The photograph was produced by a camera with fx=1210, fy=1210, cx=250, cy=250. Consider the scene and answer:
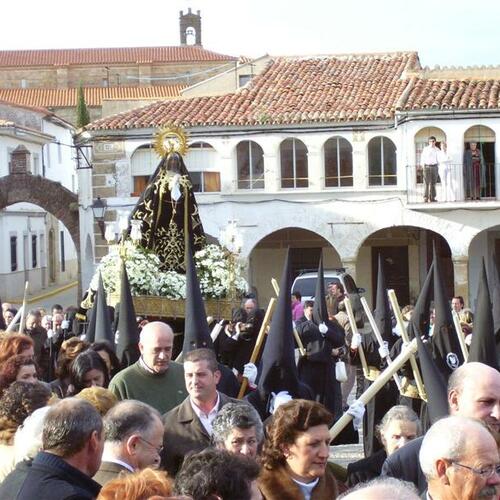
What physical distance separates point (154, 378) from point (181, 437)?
2.92ft

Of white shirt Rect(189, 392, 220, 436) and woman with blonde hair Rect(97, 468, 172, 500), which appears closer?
woman with blonde hair Rect(97, 468, 172, 500)

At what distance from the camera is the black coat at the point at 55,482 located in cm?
465

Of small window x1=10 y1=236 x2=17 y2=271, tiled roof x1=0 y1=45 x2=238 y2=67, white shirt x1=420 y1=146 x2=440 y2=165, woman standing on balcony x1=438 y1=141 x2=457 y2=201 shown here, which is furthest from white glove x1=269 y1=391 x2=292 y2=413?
tiled roof x1=0 y1=45 x2=238 y2=67

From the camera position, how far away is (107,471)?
17.2 ft

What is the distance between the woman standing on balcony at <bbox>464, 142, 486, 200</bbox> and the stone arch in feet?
35.7

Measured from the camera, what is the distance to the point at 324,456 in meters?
5.57

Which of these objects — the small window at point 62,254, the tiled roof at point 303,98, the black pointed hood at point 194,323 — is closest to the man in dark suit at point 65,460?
the black pointed hood at point 194,323

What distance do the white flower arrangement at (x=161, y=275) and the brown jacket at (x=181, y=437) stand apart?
676 cm

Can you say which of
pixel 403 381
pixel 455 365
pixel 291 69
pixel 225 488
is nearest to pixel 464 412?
pixel 225 488

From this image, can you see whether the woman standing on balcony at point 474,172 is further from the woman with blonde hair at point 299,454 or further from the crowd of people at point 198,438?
the woman with blonde hair at point 299,454

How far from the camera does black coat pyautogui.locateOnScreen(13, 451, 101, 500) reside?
4.65 metres

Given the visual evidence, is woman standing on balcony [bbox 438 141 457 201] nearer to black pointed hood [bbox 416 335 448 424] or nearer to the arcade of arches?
the arcade of arches

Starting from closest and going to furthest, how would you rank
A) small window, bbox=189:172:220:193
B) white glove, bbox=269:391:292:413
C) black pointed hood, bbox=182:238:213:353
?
white glove, bbox=269:391:292:413 < black pointed hood, bbox=182:238:213:353 < small window, bbox=189:172:220:193

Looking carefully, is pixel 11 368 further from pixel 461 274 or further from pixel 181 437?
pixel 461 274
